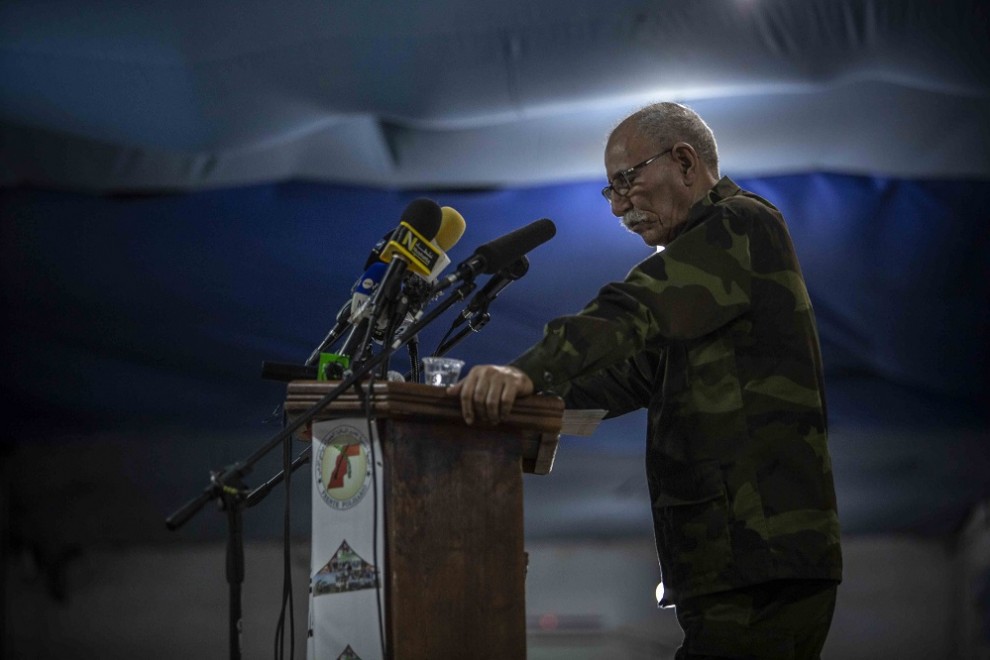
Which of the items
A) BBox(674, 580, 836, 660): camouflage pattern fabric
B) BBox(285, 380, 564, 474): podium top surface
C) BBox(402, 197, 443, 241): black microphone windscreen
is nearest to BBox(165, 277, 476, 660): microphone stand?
BBox(285, 380, 564, 474): podium top surface

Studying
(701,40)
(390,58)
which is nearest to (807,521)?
(701,40)

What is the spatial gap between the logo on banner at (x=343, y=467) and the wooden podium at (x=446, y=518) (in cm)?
3

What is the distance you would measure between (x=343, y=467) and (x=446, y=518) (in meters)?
0.17

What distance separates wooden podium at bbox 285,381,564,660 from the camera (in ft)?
4.95

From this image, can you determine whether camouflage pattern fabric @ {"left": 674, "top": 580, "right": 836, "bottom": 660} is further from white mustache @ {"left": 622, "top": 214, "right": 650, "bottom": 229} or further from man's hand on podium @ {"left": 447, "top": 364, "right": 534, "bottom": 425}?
white mustache @ {"left": 622, "top": 214, "right": 650, "bottom": 229}

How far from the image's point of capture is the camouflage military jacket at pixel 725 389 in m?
1.68

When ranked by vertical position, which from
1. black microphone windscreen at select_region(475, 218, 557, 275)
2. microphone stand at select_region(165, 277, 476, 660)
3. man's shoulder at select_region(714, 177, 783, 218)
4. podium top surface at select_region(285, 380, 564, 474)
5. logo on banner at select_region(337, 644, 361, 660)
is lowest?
logo on banner at select_region(337, 644, 361, 660)

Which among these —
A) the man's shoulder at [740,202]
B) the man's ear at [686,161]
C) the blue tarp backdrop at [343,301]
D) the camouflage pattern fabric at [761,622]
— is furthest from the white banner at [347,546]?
the blue tarp backdrop at [343,301]

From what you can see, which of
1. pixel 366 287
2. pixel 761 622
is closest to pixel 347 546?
pixel 366 287

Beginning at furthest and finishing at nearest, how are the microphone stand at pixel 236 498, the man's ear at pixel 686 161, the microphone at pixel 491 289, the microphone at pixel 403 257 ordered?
the man's ear at pixel 686 161
the microphone at pixel 491 289
the microphone at pixel 403 257
the microphone stand at pixel 236 498

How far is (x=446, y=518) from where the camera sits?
1.57 metres

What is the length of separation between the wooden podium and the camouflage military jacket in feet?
0.45

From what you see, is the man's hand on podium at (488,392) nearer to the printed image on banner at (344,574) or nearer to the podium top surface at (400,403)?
the podium top surface at (400,403)

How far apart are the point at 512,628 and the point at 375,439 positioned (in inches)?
14.2
